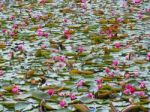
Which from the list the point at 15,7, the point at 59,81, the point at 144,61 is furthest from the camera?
the point at 15,7

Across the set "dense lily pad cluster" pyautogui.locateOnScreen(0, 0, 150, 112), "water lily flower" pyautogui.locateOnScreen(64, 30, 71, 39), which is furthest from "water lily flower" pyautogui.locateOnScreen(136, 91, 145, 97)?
"water lily flower" pyautogui.locateOnScreen(64, 30, 71, 39)

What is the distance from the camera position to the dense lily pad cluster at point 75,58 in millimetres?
3979

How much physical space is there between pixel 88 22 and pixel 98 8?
1372 mm

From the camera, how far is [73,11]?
8.93m

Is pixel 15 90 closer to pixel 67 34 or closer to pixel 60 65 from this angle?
pixel 60 65

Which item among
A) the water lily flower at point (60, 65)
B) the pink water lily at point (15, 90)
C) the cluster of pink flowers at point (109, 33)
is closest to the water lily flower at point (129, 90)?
the pink water lily at point (15, 90)

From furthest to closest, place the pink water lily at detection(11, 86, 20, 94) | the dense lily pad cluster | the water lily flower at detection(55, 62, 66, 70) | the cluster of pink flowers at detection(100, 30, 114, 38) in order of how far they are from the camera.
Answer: the cluster of pink flowers at detection(100, 30, 114, 38)
the water lily flower at detection(55, 62, 66, 70)
the pink water lily at detection(11, 86, 20, 94)
the dense lily pad cluster

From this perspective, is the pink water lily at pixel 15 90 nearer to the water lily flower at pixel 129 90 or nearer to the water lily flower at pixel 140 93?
the water lily flower at pixel 129 90

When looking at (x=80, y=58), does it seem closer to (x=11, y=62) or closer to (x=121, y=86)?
(x=11, y=62)

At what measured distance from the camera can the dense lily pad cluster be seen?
3979 mm

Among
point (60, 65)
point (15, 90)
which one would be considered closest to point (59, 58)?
point (60, 65)

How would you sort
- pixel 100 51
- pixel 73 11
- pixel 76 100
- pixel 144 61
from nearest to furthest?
pixel 76 100
pixel 144 61
pixel 100 51
pixel 73 11

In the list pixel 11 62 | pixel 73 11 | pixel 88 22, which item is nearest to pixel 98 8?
pixel 73 11

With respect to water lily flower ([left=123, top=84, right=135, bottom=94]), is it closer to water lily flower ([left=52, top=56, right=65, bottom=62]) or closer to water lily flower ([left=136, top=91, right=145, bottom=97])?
water lily flower ([left=136, top=91, right=145, bottom=97])
